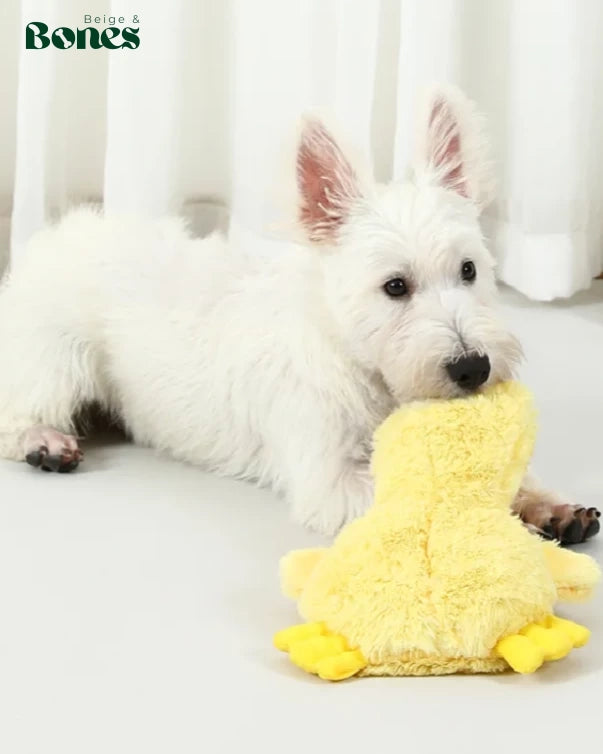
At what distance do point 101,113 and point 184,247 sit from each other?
48.7 inches

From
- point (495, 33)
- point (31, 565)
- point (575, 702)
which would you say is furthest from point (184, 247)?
point (495, 33)

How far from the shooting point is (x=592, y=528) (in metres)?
1.80

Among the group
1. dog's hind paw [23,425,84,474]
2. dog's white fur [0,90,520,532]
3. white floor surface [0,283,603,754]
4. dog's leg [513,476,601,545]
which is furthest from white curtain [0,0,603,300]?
dog's leg [513,476,601,545]

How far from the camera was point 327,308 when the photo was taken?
1.86 metres

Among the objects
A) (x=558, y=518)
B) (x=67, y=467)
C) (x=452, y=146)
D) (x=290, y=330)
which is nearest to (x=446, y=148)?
(x=452, y=146)

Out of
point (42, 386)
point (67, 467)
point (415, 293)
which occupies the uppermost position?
point (415, 293)

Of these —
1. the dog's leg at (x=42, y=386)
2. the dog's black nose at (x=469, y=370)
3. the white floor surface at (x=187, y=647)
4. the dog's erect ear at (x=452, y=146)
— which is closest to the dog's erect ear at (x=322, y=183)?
the dog's erect ear at (x=452, y=146)

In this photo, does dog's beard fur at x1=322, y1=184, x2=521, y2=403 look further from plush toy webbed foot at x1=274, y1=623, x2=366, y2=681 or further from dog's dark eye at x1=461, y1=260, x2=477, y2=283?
plush toy webbed foot at x1=274, y1=623, x2=366, y2=681

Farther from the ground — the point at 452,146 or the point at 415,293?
the point at 452,146

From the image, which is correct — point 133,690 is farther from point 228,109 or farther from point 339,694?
point 228,109

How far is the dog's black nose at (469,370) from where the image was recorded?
1615mm

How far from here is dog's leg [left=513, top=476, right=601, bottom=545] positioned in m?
1.79

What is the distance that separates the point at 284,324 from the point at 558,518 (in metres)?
0.52

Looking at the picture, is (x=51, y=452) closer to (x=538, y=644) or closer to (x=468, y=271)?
(x=468, y=271)
